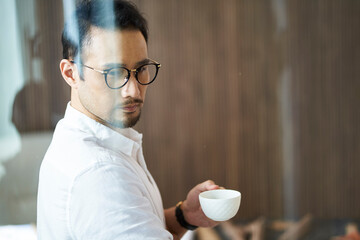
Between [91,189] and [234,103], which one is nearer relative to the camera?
[91,189]

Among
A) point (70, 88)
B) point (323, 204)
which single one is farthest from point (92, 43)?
point (323, 204)

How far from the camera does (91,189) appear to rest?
48 centimetres

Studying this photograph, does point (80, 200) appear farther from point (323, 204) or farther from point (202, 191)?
point (323, 204)

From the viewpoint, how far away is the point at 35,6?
0.58 meters

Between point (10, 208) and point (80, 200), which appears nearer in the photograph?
point (80, 200)

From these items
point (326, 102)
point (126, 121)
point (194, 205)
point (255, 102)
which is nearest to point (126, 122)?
point (126, 121)

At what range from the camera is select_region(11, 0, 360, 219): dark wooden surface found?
647 millimetres

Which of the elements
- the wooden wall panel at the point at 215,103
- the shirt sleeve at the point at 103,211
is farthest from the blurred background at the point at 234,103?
the shirt sleeve at the point at 103,211

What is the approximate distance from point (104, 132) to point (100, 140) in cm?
1

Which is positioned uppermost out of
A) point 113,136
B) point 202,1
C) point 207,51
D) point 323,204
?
point 202,1

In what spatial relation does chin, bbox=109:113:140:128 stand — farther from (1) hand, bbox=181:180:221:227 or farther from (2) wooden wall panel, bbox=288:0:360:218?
(2) wooden wall panel, bbox=288:0:360:218

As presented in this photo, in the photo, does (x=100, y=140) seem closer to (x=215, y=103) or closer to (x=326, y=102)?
(x=215, y=103)

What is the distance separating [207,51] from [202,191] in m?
0.28

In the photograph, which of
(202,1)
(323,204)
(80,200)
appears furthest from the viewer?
(323,204)
